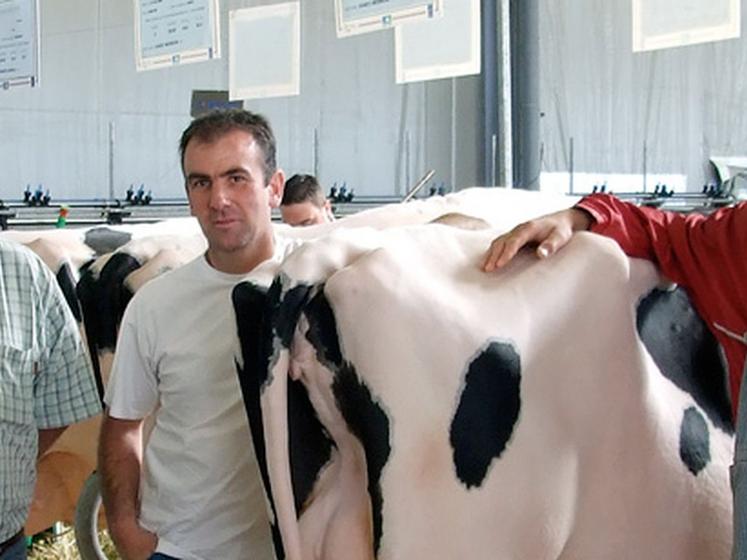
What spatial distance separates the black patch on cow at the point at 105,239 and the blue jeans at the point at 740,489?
1.97m

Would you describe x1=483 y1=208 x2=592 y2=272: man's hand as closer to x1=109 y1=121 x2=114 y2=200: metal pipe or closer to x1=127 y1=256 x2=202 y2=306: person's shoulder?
x1=127 y1=256 x2=202 y2=306: person's shoulder

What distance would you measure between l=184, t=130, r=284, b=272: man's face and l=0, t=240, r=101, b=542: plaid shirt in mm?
311

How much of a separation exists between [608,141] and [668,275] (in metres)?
4.96

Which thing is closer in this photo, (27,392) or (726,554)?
(726,554)

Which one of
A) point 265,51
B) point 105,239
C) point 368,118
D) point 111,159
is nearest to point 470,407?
point 105,239

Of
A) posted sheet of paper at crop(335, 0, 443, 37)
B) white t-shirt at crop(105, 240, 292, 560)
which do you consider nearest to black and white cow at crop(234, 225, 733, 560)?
white t-shirt at crop(105, 240, 292, 560)

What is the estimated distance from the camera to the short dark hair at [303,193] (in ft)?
11.9

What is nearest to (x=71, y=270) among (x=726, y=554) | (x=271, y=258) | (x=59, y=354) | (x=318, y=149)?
(x=59, y=354)

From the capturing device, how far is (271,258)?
5.78 feet

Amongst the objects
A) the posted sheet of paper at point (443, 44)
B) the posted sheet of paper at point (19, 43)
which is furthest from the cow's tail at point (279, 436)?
the posted sheet of paper at point (19, 43)

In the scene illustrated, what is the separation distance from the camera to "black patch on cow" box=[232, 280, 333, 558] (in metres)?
1.39

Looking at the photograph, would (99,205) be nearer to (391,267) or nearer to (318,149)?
(318,149)

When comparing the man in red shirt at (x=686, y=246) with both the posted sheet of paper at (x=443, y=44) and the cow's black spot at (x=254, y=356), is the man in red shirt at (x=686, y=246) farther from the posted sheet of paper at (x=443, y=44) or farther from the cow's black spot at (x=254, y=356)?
the posted sheet of paper at (x=443, y=44)

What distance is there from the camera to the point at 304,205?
3623 mm
